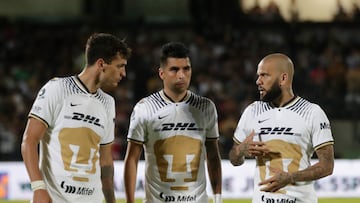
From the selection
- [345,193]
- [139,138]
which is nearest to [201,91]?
[345,193]

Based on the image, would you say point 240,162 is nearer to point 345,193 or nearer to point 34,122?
point 34,122

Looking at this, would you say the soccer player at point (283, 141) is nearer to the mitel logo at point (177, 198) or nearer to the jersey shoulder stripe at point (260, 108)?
the jersey shoulder stripe at point (260, 108)

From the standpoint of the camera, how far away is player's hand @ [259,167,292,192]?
575cm

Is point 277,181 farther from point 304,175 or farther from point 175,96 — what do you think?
point 175,96

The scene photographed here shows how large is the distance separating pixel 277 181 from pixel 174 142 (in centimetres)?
94

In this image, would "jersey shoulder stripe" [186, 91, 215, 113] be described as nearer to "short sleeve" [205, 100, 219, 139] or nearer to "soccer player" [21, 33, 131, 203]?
"short sleeve" [205, 100, 219, 139]

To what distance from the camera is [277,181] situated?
5766 millimetres

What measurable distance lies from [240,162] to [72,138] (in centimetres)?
126

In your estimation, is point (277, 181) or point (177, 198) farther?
point (177, 198)

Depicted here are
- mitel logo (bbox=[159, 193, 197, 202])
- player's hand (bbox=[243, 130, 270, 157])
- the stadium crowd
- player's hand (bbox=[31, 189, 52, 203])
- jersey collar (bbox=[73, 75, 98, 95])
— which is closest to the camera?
player's hand (bbox=[31, 189, 52, 203])

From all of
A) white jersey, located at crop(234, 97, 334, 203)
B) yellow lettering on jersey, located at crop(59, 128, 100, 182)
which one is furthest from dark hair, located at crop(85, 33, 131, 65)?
white jersey, located at crop(234, 97, 334, 203)

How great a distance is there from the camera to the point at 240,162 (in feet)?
19.8

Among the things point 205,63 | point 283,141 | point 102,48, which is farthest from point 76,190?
point 205,63

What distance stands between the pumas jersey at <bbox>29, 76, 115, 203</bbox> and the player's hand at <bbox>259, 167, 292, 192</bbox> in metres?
1.23
